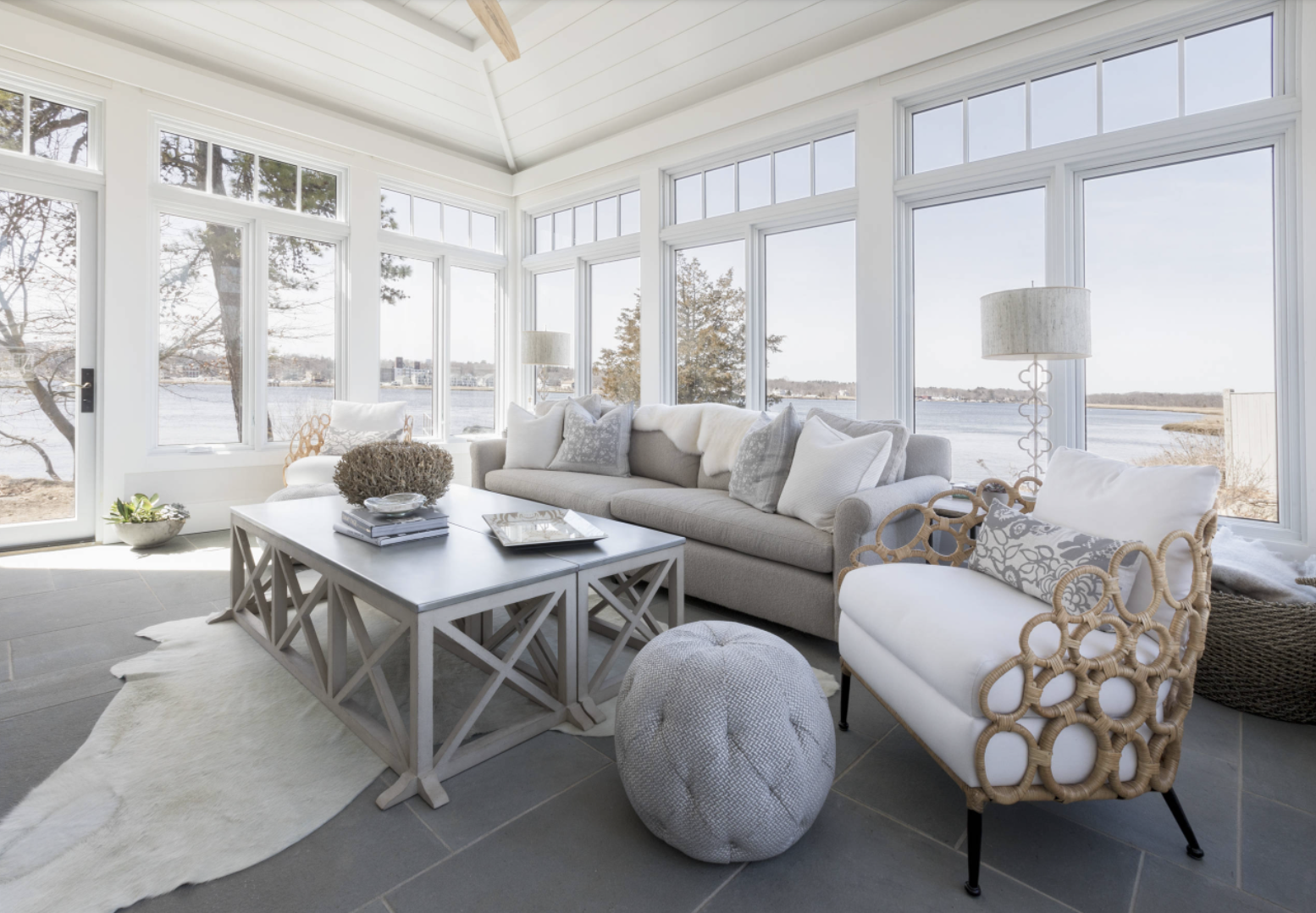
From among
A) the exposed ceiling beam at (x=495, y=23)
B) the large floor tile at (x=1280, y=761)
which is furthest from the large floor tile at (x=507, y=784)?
the exposed ceiling beam at (x=495, y=23)

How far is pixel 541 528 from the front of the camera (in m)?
2.21

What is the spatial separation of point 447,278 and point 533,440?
2389 mm

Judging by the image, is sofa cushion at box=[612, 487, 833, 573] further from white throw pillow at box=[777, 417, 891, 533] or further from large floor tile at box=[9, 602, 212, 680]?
large floor tile at box=[9, 602, 212, 680]

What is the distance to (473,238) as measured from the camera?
5.96 meters

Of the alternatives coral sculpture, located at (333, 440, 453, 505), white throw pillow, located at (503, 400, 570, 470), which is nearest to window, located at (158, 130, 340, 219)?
white throw pillow, located at (503, 400, 570, 470)

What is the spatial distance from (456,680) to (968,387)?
9.60 ft

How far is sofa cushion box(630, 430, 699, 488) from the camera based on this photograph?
12.5 ft

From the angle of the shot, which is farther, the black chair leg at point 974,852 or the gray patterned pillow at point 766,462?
the gray patterned pillow at point 766,462

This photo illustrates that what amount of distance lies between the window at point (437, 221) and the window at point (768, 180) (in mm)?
2092

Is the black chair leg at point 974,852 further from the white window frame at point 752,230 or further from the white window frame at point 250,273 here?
the white window frame at point 250,273

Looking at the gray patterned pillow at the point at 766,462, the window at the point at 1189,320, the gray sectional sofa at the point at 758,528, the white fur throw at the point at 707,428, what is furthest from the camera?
the white fur throw at the point at 707,428

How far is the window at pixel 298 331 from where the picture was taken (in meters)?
4.80

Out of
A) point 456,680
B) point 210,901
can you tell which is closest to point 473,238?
point 456,680

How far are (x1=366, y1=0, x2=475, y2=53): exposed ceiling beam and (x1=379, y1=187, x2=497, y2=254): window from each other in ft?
4.29
